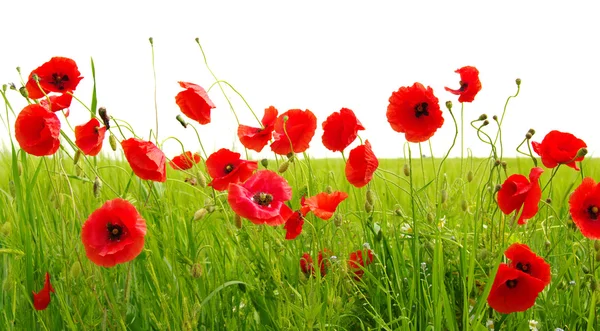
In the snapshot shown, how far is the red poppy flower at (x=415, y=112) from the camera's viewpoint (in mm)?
1868

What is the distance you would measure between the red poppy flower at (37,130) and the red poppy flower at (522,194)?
3.74 feet

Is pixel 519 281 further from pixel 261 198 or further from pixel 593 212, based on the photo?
pixel 261 198

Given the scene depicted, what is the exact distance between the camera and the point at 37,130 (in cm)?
168

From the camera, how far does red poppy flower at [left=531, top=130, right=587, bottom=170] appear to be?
1864mm

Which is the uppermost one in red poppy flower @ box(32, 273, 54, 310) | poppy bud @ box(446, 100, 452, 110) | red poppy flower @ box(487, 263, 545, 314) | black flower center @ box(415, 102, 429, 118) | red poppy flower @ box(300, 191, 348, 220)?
poppy bud @ box(446, 100, 452, 110)

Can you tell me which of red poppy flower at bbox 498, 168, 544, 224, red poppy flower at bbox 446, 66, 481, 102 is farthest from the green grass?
red poppy flower at bbox 446, 66, 481, 102

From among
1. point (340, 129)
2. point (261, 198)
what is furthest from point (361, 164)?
point (261, 198)

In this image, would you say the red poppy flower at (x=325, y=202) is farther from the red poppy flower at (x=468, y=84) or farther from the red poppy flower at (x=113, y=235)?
the red poppy flower at (x=468, y=84)

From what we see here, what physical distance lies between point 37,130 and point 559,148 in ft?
4.72

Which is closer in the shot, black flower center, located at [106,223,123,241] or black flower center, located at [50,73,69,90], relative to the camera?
black flower center, located at [106,223,123,241]

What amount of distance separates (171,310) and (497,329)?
0.96m

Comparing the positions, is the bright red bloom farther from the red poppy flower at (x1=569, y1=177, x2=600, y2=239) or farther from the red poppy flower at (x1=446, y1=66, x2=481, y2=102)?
the red poppy flower at (x1=569, y1=177, x2=600, y2=239)

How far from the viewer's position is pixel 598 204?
1.77m

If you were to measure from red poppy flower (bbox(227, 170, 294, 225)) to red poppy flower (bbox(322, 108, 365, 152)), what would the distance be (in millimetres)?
345
